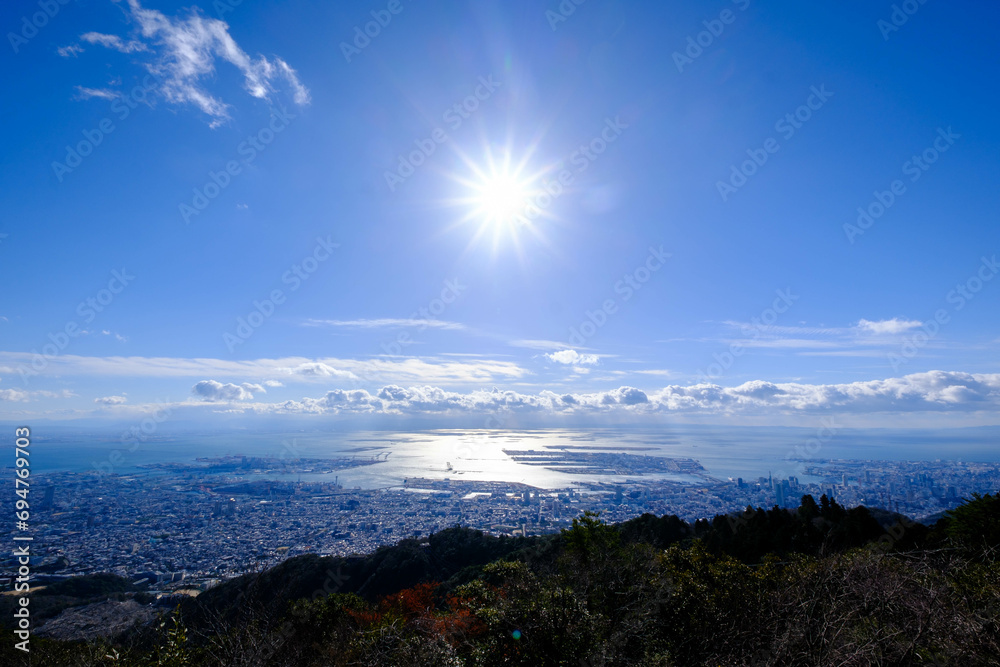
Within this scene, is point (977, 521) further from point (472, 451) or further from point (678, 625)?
point (472, 451)

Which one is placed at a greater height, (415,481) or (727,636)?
(727,636)

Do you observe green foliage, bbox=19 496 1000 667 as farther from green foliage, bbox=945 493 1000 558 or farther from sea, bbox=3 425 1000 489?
sea, bbox=3 425 1000 489

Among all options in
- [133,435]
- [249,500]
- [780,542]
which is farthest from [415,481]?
[133,435]

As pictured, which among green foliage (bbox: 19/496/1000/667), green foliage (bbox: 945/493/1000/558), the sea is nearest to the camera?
green foliage (bbox: 19/496/1000/667)

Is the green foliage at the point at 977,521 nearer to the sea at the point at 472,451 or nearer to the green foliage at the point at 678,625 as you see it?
the green foliage at the point at 678,625

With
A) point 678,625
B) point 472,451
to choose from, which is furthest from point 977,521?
point 472,451

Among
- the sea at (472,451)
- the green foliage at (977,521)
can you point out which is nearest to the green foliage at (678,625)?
the green foliage at (977,521)

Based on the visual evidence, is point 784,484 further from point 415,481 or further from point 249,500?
point 249,500

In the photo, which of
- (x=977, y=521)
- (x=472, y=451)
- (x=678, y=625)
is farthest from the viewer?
(x=472, y=451)

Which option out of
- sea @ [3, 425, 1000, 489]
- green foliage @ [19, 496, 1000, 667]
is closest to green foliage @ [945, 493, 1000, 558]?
green foliage @ [19, 496, 1000, 667]

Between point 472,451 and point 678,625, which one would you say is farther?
point 472,451

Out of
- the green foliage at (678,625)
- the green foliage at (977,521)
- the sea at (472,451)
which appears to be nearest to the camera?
the green foliage at (678,625)
